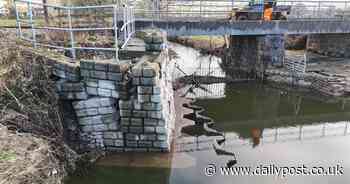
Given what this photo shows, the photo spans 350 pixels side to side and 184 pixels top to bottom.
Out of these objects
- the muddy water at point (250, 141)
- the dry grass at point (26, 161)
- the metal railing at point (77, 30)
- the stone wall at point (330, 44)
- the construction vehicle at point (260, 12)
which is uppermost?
the construction vehicle at point (260, 12)

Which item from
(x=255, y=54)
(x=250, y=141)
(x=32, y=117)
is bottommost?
(x=250, y=141)

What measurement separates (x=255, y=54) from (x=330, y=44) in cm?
619

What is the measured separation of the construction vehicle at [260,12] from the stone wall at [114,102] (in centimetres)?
957

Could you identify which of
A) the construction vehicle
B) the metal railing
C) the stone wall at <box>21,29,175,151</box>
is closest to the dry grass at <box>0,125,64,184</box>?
the stone wall at <box>21,29,175,151</box>

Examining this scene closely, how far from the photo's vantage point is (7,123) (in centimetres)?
607

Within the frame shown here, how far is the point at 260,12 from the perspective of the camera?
597 inches

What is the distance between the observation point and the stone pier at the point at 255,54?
51.1 ft

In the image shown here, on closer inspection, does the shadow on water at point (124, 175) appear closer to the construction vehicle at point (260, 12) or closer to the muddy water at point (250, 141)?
the muddy water at point (250, 141)

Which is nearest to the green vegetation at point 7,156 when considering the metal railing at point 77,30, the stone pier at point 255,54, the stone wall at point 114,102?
the stone wall at point 114,102

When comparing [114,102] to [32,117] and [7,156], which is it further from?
[7,156]

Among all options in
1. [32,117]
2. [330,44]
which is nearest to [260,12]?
[330,44]

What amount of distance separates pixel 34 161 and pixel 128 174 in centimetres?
210

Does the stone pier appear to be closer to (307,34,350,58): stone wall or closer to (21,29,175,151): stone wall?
(307,34,350,58): stone wall

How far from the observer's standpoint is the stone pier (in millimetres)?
15570
